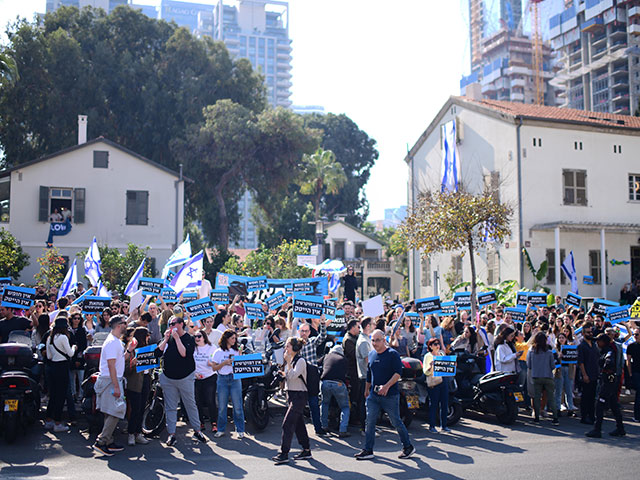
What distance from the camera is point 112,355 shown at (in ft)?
31.3

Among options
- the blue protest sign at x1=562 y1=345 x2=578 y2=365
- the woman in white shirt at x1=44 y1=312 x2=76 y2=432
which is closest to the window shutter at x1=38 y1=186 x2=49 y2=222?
the woman in white shirt at x1=44 y1=312 x2=76 y2=432

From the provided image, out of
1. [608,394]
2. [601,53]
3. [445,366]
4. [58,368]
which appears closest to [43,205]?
[58,368]

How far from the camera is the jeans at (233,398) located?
1090 centimetres

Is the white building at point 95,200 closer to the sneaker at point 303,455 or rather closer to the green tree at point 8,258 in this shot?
the green tree at point 8,258

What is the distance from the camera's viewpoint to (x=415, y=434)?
37.0 feet

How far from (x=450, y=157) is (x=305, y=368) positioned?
81.9ft

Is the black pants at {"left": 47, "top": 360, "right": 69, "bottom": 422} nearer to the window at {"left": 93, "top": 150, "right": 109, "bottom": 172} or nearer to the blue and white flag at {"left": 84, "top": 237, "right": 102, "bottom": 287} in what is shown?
the blue and white flag at {"left": 84, "top": 237, "right": 102, "bottom": 287}

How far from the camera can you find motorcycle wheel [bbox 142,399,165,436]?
10766 mm

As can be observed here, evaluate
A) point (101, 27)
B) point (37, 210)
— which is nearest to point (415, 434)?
point (37, 210)

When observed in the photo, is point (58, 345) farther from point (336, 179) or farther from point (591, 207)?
point (336, 179)

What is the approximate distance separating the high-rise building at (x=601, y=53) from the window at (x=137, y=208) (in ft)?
268

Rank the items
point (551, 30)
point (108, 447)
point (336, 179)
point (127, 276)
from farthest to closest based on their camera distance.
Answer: point (551, 30), point (336, 179), point (127, 276), point (108, 447)

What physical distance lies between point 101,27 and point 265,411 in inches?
1710

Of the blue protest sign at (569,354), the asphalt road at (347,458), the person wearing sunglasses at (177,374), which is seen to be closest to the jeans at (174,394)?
the person wearing sunglasses at (177,374)
